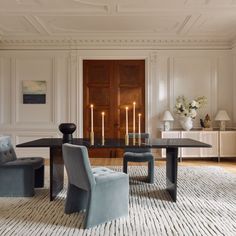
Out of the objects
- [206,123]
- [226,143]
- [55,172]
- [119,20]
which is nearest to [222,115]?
[206,123]

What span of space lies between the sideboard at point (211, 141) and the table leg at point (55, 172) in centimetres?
322

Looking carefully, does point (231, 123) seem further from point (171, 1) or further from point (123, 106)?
point (171, 1)

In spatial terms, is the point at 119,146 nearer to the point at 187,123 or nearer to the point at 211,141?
the point at 187,123

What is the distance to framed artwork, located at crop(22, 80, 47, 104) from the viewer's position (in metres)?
7.36

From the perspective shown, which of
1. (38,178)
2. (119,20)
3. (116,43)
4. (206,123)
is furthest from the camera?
(116,43)

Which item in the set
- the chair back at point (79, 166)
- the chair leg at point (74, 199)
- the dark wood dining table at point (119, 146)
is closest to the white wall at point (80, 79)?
the dark wood dining table at point (119, 146)

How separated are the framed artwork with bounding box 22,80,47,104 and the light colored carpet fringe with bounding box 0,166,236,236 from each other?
3.48 meters

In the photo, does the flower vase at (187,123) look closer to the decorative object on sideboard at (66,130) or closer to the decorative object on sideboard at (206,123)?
the decorative object on sideboard at (206,123)

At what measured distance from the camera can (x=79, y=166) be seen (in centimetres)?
306

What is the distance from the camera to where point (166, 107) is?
741 cm

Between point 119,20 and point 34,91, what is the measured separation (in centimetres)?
281

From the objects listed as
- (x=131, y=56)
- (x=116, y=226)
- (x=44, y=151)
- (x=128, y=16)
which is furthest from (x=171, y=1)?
(x=44, y=151)

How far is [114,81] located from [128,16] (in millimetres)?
1934

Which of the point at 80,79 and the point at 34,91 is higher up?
the point at 80,79
